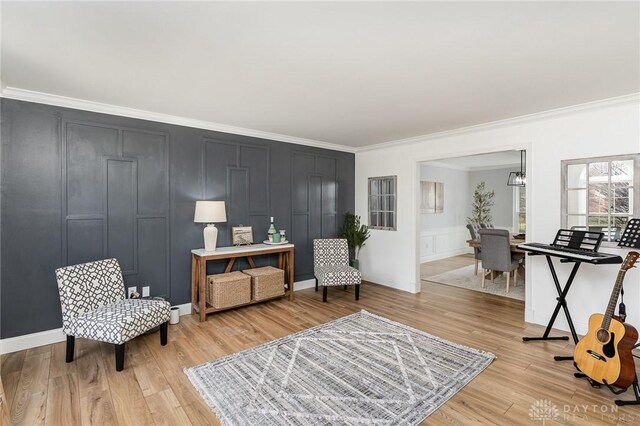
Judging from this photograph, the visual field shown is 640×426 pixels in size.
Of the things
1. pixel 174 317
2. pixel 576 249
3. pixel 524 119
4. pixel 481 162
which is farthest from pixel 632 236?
pixel 481 162

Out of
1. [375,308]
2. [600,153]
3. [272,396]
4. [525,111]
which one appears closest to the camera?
[272,396]

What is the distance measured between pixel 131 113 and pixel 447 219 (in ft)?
24.7

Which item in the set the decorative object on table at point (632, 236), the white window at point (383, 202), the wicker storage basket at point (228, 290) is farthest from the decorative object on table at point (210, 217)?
the decorative object on table at point (632, 236)

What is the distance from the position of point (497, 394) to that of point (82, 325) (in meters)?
3.37

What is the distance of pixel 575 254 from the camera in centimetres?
272

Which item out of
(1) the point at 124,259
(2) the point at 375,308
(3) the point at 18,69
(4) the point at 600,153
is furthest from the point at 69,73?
(4) the point at 600,153

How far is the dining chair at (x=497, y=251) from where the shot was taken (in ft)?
15.7

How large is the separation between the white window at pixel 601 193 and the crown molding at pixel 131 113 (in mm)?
3490

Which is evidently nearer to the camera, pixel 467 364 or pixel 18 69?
pixel 18 69

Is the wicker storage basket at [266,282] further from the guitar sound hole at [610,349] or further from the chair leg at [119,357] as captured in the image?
the guitar sound hole at [610,349]

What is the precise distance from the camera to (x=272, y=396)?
220cm

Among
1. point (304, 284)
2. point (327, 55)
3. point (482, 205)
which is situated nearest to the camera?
point (327, 55)

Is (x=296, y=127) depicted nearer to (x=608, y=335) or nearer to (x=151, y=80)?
(x=151, y=80)

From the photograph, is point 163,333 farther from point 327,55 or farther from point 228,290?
point 327,55
